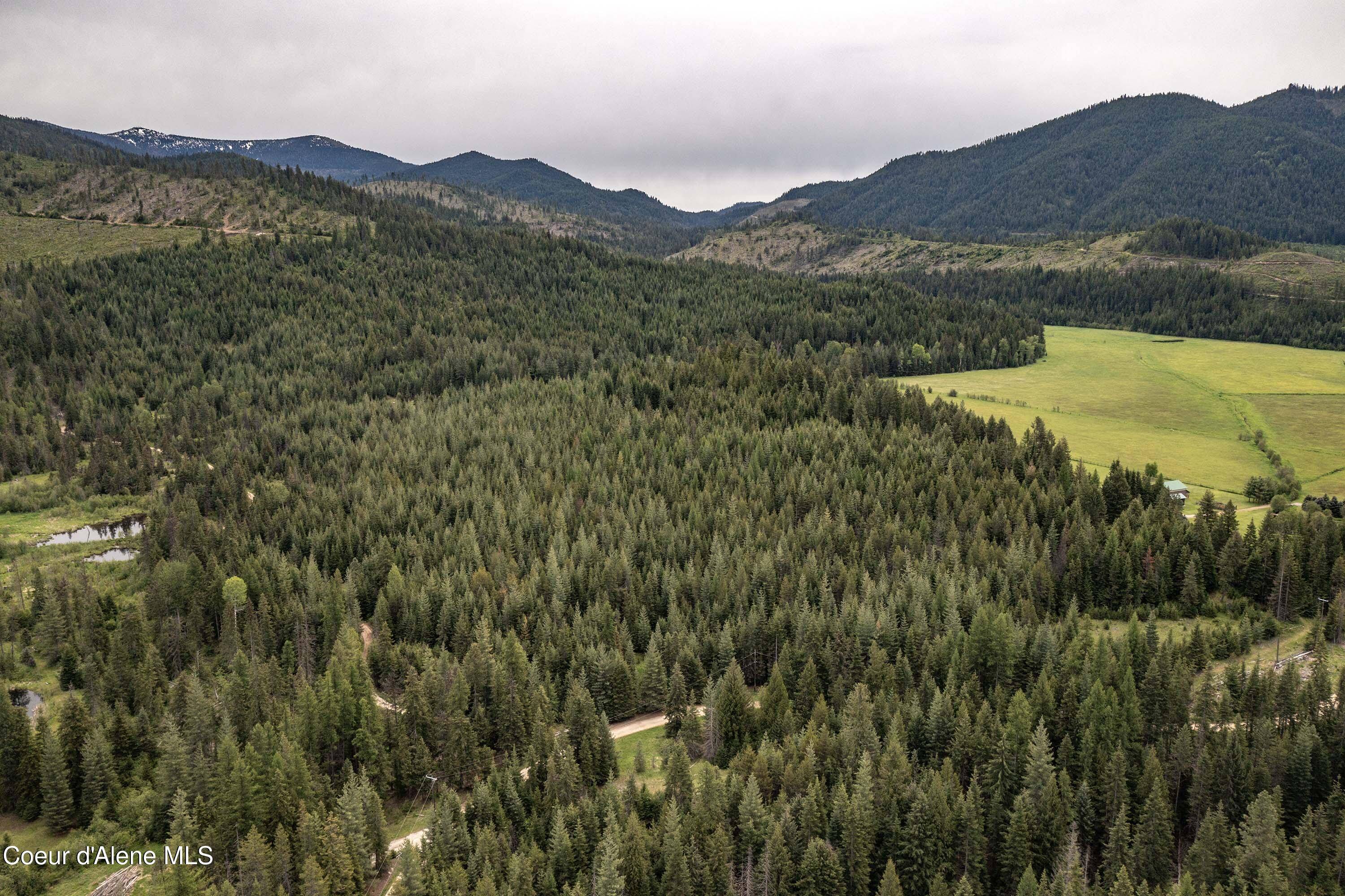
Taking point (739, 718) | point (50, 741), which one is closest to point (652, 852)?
point (739, 718)

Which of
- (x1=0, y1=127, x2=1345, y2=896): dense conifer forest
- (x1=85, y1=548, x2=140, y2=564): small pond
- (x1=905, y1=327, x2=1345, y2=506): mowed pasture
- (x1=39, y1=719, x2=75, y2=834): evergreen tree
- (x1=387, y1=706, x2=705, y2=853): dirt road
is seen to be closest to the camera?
(x1=0, y1=127, x2=1345, y2=896): dense conifer forest

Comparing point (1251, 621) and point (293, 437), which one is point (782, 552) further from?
point (293, 437)

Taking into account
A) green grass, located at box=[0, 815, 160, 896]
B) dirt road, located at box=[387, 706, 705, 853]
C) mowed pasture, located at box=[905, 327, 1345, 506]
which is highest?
mowed pasture, located at box=[905, 327, 1345, 506]

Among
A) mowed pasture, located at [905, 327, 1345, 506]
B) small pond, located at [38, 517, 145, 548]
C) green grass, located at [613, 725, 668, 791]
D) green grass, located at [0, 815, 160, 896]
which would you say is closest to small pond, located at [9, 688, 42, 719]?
green grass, located at [0, 815, 160, 896]

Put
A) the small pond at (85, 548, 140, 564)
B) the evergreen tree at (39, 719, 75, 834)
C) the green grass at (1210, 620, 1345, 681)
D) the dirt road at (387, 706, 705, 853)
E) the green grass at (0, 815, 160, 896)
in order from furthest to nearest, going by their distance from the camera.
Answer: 1. the small pond at (85, 548, 140, 564)
2. the green grass at (1210, 620, 1345, 681)
3. the dirt road at (387, 706, 705, 853)
4. the evergreen tree at (39, 719, 75, 834)
5. the green grass at (0, 815, 160, 896)

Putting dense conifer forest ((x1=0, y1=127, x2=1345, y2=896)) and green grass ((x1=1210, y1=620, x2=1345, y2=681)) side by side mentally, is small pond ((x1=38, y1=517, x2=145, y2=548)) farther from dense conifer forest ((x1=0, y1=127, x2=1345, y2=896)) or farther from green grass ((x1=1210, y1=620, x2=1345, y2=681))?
green grass ((x1=1210, y1=620, x2=1345, y2=681))

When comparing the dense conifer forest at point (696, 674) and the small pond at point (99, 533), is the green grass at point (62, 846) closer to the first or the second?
the dense conifer forest at point (696, 674)
